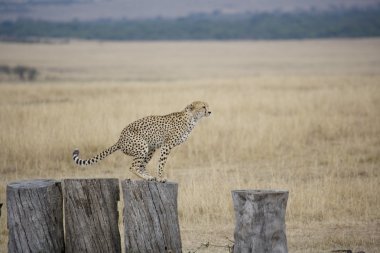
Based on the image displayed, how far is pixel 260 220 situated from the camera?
21.3 ft

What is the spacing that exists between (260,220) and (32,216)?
6.03 feet

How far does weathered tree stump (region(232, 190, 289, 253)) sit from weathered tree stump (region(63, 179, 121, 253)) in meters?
1.10

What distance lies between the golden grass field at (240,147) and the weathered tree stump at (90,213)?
5.63 feet

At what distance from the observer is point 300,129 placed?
17.5 m

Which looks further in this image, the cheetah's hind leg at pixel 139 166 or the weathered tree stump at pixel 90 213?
the cheetah's hind leg at pixel 139 166

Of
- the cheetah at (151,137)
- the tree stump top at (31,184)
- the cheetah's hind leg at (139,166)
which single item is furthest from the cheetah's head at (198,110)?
the tree stump top at (31,184)

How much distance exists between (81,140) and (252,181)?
4.13m

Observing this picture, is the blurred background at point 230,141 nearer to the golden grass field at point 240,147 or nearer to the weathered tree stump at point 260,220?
the golden grass field at point 240,147

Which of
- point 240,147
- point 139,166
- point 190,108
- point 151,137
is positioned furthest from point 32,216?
point 240,147

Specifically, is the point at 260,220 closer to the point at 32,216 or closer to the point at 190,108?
the point at 32,216

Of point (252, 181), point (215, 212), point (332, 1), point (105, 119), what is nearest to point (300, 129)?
point (105, 119)

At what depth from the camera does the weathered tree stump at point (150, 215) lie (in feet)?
22.7

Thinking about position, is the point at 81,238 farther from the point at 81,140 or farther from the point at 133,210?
the point at 81,140

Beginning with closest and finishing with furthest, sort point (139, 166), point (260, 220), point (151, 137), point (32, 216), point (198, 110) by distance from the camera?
1. point (260, 220)
2. point (32, 216)
3. point (139, 166)
4. point (151, 137)
5. point (198, 110)
